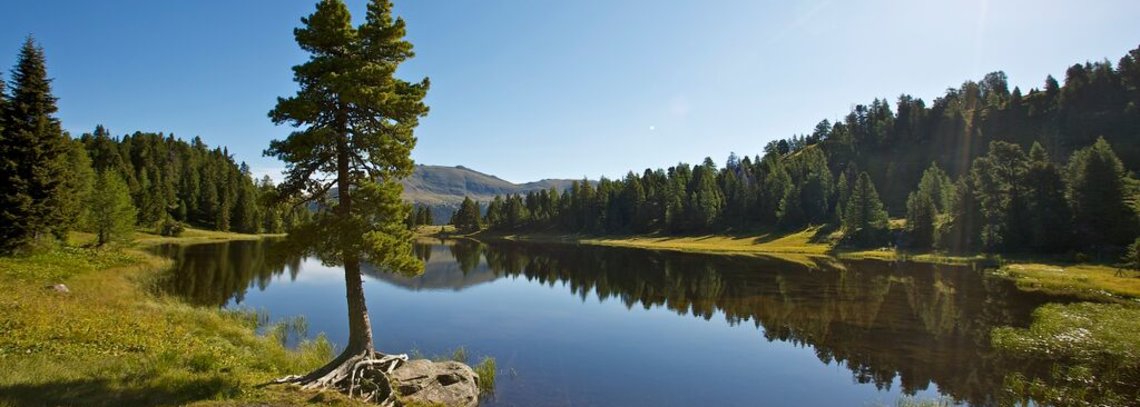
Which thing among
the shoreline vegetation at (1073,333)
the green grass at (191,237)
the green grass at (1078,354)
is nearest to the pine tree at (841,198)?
the shoreline vegetation at (1073,333)

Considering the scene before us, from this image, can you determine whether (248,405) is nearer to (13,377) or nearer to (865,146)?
(13,377)

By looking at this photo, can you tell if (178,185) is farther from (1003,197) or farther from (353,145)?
(1003,197)

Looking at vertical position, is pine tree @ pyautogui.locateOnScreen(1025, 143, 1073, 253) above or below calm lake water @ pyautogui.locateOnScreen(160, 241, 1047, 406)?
above

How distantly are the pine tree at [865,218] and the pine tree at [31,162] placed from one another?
11383 centimetres

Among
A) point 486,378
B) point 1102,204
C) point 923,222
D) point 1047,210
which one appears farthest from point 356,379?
point 923,222

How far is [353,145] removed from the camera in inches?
744

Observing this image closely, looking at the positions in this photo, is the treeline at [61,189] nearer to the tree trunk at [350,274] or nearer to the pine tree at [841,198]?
the tree trunk at [350,274]

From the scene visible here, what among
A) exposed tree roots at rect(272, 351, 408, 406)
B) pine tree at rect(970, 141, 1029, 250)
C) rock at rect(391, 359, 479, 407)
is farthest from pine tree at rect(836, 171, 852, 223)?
exposed tree roots at rect(272, 351, 408, 406)

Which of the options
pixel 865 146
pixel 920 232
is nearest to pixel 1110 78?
pixel 865 146

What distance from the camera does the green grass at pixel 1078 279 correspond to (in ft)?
151

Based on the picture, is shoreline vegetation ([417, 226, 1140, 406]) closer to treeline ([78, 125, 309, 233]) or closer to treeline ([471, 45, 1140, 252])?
treeline ([471, 45, 1140, 252])

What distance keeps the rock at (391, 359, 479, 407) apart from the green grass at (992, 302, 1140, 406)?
21.1 m

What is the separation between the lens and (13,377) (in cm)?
1327

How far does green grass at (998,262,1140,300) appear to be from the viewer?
45938 millimetres
